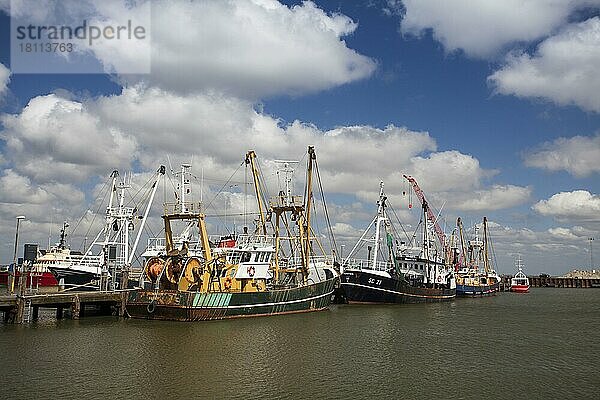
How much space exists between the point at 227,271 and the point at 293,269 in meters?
10.8

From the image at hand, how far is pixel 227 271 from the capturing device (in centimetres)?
4222

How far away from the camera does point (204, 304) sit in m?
38.5

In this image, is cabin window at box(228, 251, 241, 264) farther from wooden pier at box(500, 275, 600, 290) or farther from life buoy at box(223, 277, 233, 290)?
wooden pier at box(500, 275, 600, 290)

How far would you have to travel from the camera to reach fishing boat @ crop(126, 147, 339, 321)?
38.8 metres

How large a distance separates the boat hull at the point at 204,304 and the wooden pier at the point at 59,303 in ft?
6.05

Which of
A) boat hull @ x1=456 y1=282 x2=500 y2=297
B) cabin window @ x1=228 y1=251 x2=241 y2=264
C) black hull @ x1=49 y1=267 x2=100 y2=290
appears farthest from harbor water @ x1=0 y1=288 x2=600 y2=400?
boat hull @ x1=456 y1=282 x2=500 y2=297

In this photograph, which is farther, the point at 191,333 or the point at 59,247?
the point at 59,247

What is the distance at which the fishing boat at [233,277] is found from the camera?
38.8m

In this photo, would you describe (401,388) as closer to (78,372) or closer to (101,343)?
(78,372)

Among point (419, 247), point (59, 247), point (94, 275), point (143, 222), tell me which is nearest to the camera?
point (94, 275)

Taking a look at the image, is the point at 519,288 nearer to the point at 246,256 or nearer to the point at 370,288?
the point at 370,288

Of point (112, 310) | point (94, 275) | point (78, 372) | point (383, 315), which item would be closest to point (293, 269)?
point (383, 315)

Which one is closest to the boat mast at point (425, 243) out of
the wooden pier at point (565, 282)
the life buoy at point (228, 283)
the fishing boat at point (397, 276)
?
the fishing boat at point (397, 276)

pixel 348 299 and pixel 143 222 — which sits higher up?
pixel 143 222
